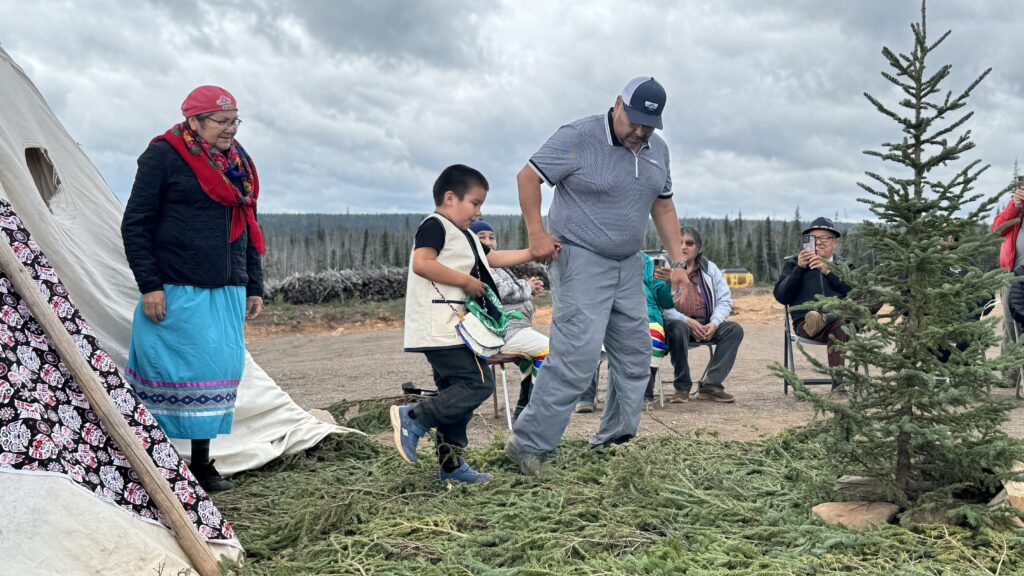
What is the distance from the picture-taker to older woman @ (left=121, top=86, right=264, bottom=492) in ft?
13.2

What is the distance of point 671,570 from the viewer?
9.52 feet

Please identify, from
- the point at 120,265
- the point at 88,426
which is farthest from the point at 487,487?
the point at 120,265

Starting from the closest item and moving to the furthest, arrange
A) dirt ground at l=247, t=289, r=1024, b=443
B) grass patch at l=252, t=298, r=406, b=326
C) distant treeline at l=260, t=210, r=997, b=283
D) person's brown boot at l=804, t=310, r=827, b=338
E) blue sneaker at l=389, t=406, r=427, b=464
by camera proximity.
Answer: blue sneaker at l=389, t=406, r=427, b=464
dirt ground at l=247, t=289, r=1024, b=443
person's brown boot at l=804, t=310, r=827, b=338
grass patch at l=252, t=298, r=406, b=326
distant treeline at l=260, t=210, r=997, b=283

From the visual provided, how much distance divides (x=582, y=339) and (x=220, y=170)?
2.00 m

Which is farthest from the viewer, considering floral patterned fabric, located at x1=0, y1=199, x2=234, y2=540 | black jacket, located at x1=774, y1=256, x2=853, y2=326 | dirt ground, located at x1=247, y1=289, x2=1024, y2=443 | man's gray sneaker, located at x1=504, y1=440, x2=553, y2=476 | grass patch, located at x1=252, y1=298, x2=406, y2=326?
grass patch, located at x1=252, y1=298, x2=406, y2=326

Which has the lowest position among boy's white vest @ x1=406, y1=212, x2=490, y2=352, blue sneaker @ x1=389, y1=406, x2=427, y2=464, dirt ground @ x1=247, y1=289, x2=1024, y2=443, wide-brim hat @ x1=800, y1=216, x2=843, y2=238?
dirt ground @ x1=247, y1=289, x2=1024, y2=443

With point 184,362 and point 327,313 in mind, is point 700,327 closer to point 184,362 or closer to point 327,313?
point 184,362

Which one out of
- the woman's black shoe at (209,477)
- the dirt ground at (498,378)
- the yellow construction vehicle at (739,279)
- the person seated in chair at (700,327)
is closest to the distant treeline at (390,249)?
the yellow construction vehicle at (739,279)

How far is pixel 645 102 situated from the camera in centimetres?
433

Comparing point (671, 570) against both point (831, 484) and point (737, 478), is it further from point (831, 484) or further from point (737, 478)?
point (737, 478)

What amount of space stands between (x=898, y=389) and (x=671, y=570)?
123 centimetres

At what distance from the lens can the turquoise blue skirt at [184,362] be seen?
4.07 meters

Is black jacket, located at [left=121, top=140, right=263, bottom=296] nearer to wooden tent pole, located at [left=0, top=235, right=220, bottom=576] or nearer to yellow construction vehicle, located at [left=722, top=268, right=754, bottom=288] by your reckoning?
wooden tent pole, located at [left=0, top=235, right=220, bottom=576]

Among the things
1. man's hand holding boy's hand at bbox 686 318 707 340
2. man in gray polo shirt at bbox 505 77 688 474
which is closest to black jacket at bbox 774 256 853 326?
man's hand holding boy's hand at bbox 686 318 707 340
